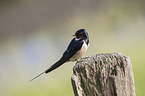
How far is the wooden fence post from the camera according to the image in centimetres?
63

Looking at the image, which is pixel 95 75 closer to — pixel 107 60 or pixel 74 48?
pixel 107 60

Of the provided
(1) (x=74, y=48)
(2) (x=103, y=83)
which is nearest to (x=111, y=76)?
→ (2) (x=103, y=83)

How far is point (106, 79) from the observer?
0.63 m

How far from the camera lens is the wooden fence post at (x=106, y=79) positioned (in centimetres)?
63

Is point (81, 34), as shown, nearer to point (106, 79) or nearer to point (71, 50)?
point (71, 50)

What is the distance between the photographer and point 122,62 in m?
0.66

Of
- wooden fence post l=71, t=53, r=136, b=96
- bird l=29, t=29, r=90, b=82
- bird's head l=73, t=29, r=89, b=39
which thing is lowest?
wooden fence post l=71, t=53, r=136, b=96

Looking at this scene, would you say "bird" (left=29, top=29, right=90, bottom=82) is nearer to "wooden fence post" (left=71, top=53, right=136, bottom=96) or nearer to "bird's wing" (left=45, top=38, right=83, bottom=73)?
"bird's wing" (left=45, top=38, right=83, bottom=73)

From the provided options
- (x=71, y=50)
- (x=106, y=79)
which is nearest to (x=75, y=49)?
(x=71, y=50)

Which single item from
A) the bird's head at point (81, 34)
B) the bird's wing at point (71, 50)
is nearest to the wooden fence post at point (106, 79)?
the bird's wing at point (71, 50)

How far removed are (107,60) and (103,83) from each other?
95 millimetres

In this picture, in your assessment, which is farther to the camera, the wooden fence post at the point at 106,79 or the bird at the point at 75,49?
the bird at the point at 75,49

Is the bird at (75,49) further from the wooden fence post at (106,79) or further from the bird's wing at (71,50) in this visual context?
the wooden fence post at (106,79)

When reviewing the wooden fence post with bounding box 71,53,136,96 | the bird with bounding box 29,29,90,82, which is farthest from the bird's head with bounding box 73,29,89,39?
the wooden fence post with bounding box 71,53,136,96
